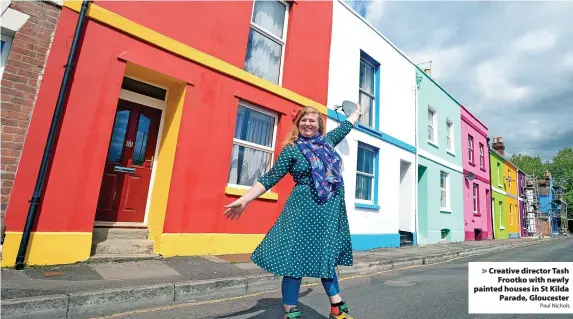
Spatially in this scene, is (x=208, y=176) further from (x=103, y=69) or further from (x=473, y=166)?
(x=473, y=166)

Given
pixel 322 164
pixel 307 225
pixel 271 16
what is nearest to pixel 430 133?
pixel 271 16

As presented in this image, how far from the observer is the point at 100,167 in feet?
14.9

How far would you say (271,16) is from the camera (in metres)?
7.30

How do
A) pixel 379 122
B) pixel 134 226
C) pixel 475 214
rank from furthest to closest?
pixel 475 214
pixel 379 122
pixel 134 226

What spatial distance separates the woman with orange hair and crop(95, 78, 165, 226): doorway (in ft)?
13.5

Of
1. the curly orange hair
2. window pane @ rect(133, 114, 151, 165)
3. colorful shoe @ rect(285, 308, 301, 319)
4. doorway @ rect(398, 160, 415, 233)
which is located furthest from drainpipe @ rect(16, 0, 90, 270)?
doorway @ rect(398, 160, 415, 233)

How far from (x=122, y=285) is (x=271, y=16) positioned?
247 inches

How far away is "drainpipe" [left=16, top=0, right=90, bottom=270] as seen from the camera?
3826 millimetres

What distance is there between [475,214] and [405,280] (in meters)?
12.6

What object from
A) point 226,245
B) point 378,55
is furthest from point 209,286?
point 378,55

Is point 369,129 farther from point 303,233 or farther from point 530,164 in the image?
point 530,164

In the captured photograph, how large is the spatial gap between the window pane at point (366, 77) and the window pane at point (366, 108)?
27 cm

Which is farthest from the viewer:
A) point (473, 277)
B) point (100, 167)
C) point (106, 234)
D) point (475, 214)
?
point (475, 214)

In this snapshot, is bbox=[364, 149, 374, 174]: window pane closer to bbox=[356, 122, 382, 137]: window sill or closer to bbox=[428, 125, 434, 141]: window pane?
bbox=[356, 122, 382, 137]: window sill
